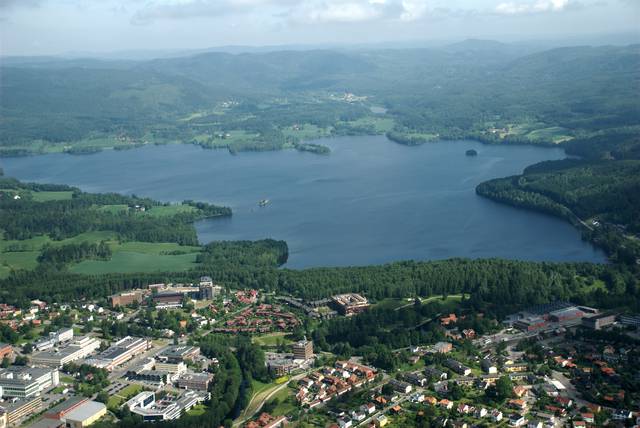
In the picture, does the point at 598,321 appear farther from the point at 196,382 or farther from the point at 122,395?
the point at 122,395

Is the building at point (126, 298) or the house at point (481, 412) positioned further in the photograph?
the building at point (126, 298)

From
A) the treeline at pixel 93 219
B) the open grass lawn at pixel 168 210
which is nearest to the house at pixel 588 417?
the treeline at pixel 93 219

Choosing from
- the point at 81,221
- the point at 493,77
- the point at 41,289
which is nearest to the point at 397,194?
the point at 81,221

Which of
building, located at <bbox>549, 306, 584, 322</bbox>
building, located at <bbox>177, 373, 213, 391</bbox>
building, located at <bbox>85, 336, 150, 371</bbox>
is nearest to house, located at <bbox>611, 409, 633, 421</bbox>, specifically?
building, located at <bbox>549, 306, 584, 322</bbox>

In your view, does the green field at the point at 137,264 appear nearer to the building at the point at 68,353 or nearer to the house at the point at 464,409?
the building at the point at 68,353

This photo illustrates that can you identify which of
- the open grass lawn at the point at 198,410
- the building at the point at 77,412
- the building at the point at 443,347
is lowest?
the open grass lawn at the point at 198,410

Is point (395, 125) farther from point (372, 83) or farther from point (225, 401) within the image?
point (225, 401)
